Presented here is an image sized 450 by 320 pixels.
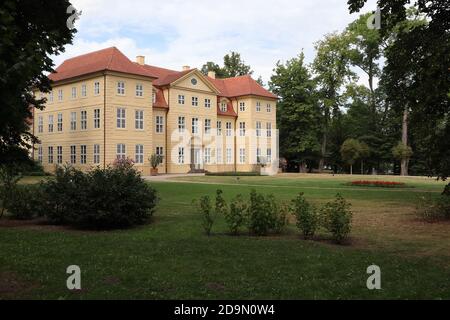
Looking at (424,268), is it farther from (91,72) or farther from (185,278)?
(91,72)

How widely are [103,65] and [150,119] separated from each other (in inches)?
263

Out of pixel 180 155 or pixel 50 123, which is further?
pixel 180 155

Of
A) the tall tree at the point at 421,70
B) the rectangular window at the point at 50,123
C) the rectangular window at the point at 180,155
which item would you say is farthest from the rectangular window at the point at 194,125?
the tall tree at the point at 421,70

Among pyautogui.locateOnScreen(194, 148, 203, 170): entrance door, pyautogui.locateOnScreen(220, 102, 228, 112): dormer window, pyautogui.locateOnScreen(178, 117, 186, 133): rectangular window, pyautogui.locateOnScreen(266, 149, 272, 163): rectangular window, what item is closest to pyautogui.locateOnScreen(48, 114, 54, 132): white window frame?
pyautogui.locateOnScreen(178, 117, 186, 133): rectangular window

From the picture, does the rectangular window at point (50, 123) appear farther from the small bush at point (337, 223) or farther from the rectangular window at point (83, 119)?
the small bush at point (337, 223)

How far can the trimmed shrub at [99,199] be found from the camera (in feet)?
41.1

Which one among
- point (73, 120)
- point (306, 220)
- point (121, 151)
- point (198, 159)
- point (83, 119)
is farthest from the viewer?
point (198, 159)

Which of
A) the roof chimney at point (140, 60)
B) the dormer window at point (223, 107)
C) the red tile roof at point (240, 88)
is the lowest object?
the dormer window at point (223, 107)

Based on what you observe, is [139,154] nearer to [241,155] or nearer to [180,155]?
[180,155]

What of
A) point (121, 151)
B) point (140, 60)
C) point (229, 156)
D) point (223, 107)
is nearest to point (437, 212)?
point (121, 151)

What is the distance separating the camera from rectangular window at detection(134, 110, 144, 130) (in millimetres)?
44375

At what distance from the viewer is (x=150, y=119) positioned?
45469 millimetres

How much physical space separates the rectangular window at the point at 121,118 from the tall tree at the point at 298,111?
2447 cm

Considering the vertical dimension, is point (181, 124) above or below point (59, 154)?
above
